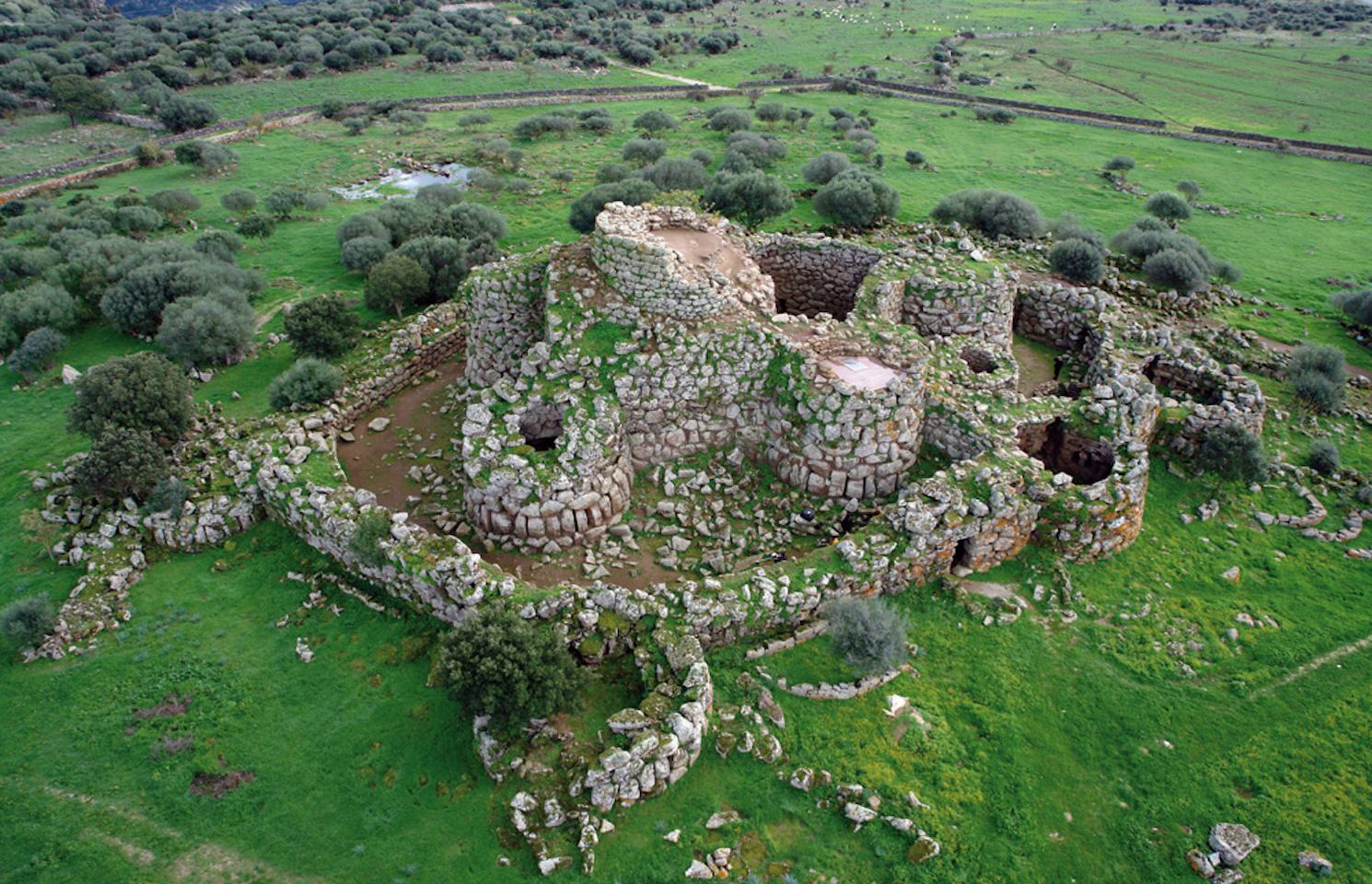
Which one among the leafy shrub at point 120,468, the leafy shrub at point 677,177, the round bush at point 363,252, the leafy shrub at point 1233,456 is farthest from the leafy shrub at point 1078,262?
the leafy shrub at point 120,468

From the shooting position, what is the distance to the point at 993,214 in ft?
104

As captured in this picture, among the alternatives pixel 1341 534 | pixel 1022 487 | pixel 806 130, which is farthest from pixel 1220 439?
pixel 806 130

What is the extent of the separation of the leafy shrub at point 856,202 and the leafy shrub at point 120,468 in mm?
25969

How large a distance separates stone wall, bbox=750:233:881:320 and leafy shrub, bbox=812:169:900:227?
784 centimetres

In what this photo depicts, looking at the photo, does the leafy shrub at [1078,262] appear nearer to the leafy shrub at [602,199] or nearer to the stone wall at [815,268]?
the stone wall at [815,268]

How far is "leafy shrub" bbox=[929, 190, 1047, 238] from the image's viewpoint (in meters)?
31.2

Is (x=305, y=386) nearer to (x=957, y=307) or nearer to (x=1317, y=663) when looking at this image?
(x=957, y=307)

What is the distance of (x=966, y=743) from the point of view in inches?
512

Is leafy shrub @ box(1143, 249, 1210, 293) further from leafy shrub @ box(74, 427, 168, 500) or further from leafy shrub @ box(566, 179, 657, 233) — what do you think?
leafy shrub @ box(74, 427, 168, 500)

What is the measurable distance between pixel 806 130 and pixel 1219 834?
4777 centimetres

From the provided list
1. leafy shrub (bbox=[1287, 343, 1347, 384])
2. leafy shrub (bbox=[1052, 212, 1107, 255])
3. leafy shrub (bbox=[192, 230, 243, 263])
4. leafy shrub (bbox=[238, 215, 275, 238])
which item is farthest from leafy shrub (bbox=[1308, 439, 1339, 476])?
leafy shrub (bbox=[238, 215, 275, 238])

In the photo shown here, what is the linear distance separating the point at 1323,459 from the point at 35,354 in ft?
118

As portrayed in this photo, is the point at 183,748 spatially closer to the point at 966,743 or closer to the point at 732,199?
the point at 966,743

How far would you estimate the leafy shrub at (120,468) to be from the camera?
17047mm
